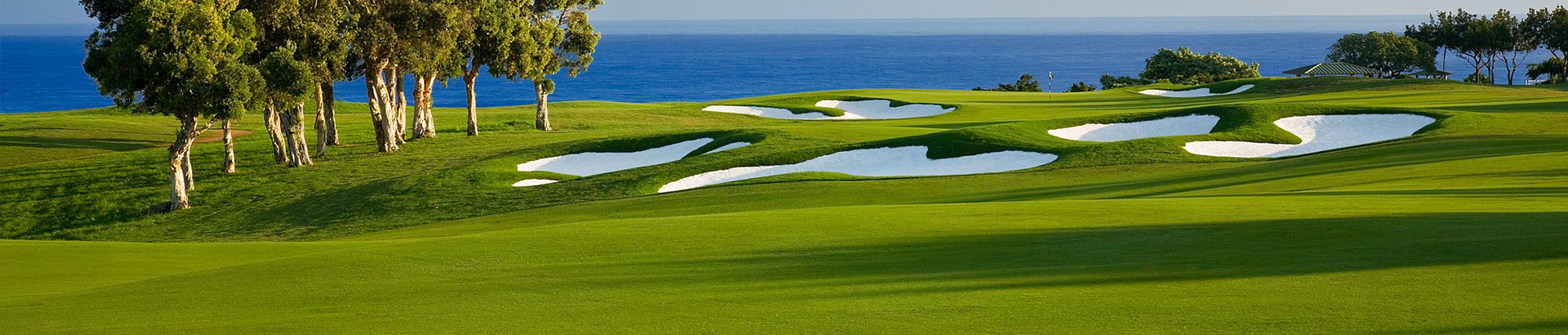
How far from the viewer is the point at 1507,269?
925cm

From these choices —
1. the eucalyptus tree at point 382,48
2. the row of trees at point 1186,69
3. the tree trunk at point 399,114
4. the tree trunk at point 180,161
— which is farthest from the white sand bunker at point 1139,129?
the row of trees at point 1186,69

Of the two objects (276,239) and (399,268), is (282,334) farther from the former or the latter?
(276,239)

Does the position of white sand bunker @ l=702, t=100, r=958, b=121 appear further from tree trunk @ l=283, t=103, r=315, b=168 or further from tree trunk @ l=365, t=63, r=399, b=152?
tree trunk @ l=283, t=103, r=315, b=168

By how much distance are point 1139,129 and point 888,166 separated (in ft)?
26.9

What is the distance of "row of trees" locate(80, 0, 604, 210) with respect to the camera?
28297 mm

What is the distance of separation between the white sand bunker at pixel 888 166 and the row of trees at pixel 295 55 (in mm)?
11029

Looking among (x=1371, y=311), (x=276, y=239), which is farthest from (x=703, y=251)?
(x=276, y=239)

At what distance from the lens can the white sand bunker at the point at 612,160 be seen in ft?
109

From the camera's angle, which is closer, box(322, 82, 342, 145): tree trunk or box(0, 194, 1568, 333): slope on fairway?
box(0, 194, 1568, 333): slope on fairway

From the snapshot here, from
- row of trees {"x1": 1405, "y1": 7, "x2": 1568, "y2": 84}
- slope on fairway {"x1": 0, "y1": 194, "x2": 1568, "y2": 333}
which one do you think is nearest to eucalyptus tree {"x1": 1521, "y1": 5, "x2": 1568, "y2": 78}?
row of trees {"x1": 1405, "y1": 7, "x2": 1568, "y2": 84}

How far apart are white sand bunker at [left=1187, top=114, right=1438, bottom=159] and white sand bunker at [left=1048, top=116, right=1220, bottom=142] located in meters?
2.03

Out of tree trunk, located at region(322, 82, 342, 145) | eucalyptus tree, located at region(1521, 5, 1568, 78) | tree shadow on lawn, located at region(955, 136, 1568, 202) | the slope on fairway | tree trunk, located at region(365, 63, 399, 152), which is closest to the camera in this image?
the slope on fairway

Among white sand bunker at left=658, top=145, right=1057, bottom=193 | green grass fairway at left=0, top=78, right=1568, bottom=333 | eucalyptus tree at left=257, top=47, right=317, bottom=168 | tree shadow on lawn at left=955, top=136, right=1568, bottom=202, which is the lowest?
white sand bunker at left=658, top=145, right=1057, bottom=193

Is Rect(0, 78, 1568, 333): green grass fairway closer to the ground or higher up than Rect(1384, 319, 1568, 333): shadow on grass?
closer to the ground
